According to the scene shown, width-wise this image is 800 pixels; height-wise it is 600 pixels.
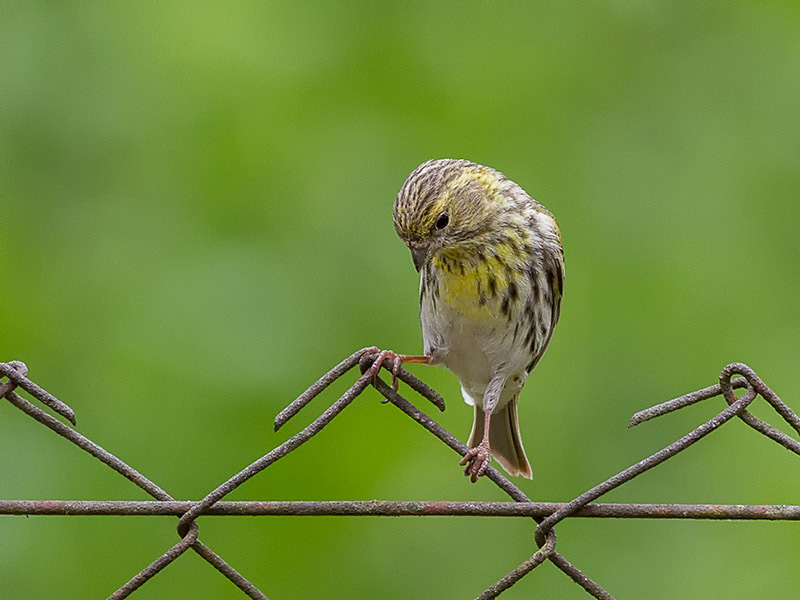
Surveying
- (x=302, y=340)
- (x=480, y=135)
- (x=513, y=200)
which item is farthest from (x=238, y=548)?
(x=480, y=135)

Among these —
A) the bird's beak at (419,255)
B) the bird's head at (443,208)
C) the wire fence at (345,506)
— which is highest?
the bird's head at (443,208)

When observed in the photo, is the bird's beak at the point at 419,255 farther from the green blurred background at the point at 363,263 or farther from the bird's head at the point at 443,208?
the green blurred background at the point at 363,263

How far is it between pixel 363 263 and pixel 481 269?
714 millimetres

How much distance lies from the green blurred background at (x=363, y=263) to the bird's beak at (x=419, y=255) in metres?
0.61

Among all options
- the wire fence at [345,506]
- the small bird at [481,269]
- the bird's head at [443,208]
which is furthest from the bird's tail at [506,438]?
the wire fence at [345,506]

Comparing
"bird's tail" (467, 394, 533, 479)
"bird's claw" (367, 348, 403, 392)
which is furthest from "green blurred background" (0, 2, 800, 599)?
"bird's claw" (367, 348, 403, 392)

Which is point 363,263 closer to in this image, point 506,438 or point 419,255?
point 506,438

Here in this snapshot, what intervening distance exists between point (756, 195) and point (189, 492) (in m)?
2.30

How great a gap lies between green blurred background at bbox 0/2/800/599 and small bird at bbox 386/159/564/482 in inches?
12.2

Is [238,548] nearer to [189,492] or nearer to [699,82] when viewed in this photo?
[189,492]

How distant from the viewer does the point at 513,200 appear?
3799 millimetres

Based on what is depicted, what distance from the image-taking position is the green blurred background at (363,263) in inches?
146

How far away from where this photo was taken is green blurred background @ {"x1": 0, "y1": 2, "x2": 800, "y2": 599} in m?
3.70

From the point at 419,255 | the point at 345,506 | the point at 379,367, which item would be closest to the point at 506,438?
the point at 419,255
